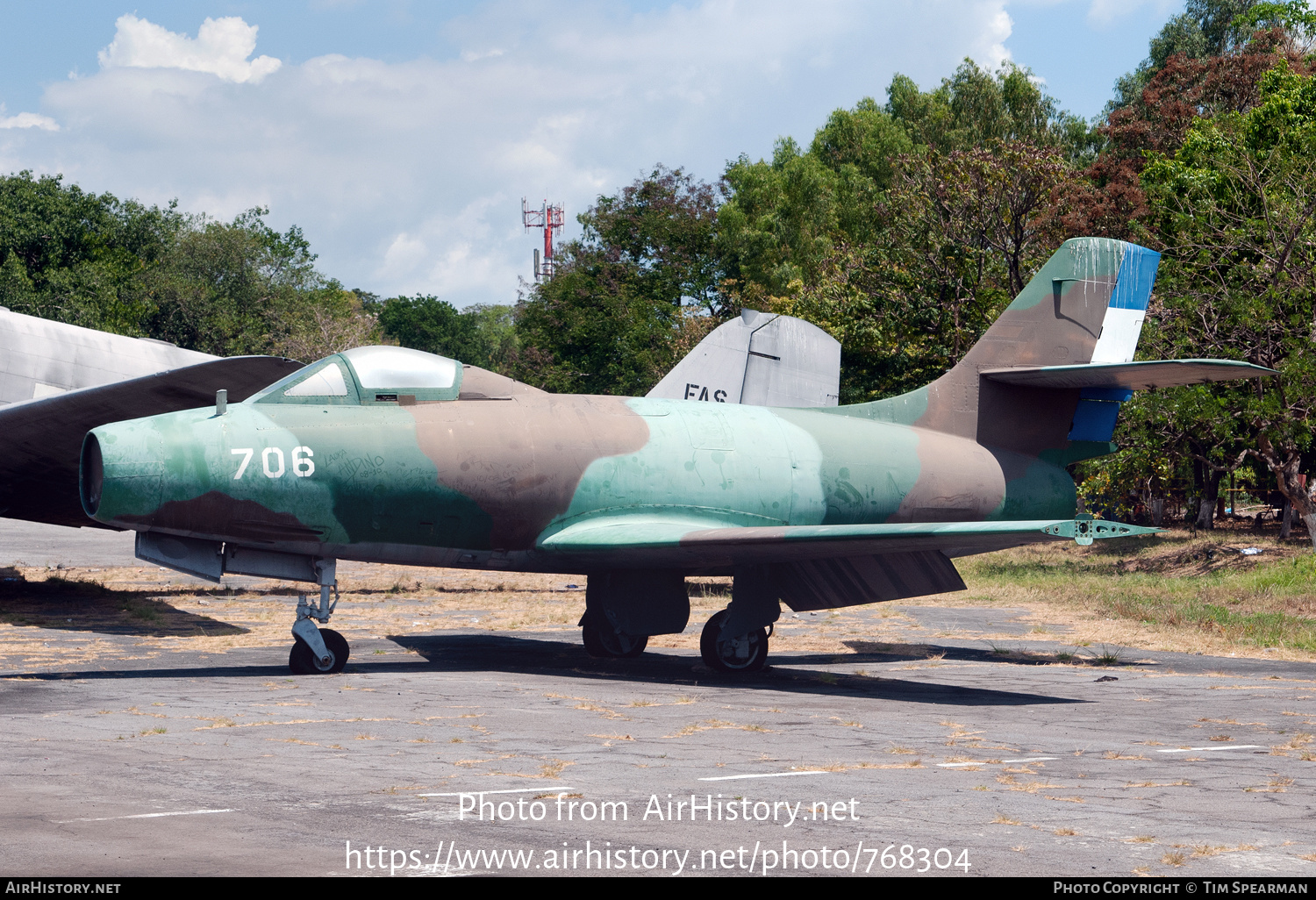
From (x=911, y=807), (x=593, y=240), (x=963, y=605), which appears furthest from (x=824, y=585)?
(x=593, y=240)

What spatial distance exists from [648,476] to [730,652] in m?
2.23

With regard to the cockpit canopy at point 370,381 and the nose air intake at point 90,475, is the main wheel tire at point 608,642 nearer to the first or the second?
the cockpit canopy at point 370,381

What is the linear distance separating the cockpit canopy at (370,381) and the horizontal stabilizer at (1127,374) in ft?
23.9

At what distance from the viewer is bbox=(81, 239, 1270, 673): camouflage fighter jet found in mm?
11852

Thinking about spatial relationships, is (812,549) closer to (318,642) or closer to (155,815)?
(318,642)

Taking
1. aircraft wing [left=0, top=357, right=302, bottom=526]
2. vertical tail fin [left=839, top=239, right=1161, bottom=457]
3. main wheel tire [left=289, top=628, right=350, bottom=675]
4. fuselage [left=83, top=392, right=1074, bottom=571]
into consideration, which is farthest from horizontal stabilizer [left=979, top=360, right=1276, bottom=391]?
aircraft wing [left=0, top=357, right=302, bottom=526]

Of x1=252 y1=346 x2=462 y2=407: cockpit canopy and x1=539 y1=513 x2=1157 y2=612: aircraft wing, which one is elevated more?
x1=252 y1=346 x2=462 y2=407: cockpit canopy

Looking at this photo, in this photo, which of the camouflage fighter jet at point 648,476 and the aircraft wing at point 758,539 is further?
the camouflage fighter jet at point 648,476

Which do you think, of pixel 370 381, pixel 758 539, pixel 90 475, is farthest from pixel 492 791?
pixel 370 381

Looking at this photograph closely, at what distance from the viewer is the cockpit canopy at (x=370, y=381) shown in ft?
41.1

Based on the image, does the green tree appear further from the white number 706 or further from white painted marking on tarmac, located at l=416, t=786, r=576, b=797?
white painted marking on tarmac, located at l=416, t=786, r=576, b=797

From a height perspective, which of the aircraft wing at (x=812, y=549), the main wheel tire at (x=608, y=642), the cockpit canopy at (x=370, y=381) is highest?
the cockpit canopy at (x=370, y=381)

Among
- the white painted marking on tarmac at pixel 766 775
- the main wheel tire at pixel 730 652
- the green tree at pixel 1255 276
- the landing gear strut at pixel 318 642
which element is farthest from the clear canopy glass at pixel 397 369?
the green tree at pixel 1255 276

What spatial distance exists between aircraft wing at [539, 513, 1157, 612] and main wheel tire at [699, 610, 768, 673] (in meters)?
0.60
